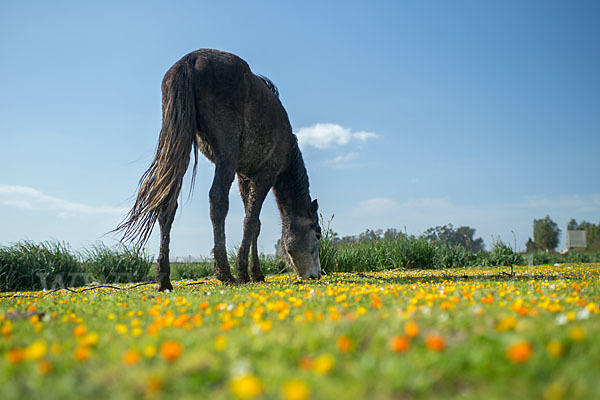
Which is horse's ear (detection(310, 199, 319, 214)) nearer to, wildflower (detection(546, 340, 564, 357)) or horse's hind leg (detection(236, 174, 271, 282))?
horse's hind leg (detection(236, 174, 271, 282))

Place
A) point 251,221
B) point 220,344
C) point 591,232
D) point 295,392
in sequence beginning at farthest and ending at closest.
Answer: point 591,232 < point 251,221 < point 220,344 < point 295,392

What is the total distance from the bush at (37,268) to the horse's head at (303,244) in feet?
21.8

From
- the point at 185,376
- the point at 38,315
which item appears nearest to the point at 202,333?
the point at 185,376

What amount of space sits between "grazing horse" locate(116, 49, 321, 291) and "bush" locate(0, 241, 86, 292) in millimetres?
6739

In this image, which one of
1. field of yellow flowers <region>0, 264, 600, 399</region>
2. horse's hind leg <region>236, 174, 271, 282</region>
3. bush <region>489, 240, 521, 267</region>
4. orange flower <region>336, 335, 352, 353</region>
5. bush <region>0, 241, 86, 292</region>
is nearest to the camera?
field of yellow flowers <region>0, 264, 600, 399</region>

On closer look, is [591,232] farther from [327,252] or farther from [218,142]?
[218,142]

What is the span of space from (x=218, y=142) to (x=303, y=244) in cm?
294

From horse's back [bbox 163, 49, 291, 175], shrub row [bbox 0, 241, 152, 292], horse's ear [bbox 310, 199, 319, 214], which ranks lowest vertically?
shrub row [bbox 0, 241, 152, 292]

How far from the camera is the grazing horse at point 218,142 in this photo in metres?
5.90

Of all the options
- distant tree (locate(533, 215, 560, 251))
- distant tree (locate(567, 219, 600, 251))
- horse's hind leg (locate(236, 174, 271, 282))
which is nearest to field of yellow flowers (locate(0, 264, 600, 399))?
horse's hind leg (locate(236, 174, 271, 282))

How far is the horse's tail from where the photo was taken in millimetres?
5777

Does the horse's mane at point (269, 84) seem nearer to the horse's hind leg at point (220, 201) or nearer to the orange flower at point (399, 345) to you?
the horse's hind leg at point (220, 201)

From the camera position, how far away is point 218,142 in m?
6.29

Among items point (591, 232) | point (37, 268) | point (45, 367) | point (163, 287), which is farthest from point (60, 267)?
point (591, 232)
